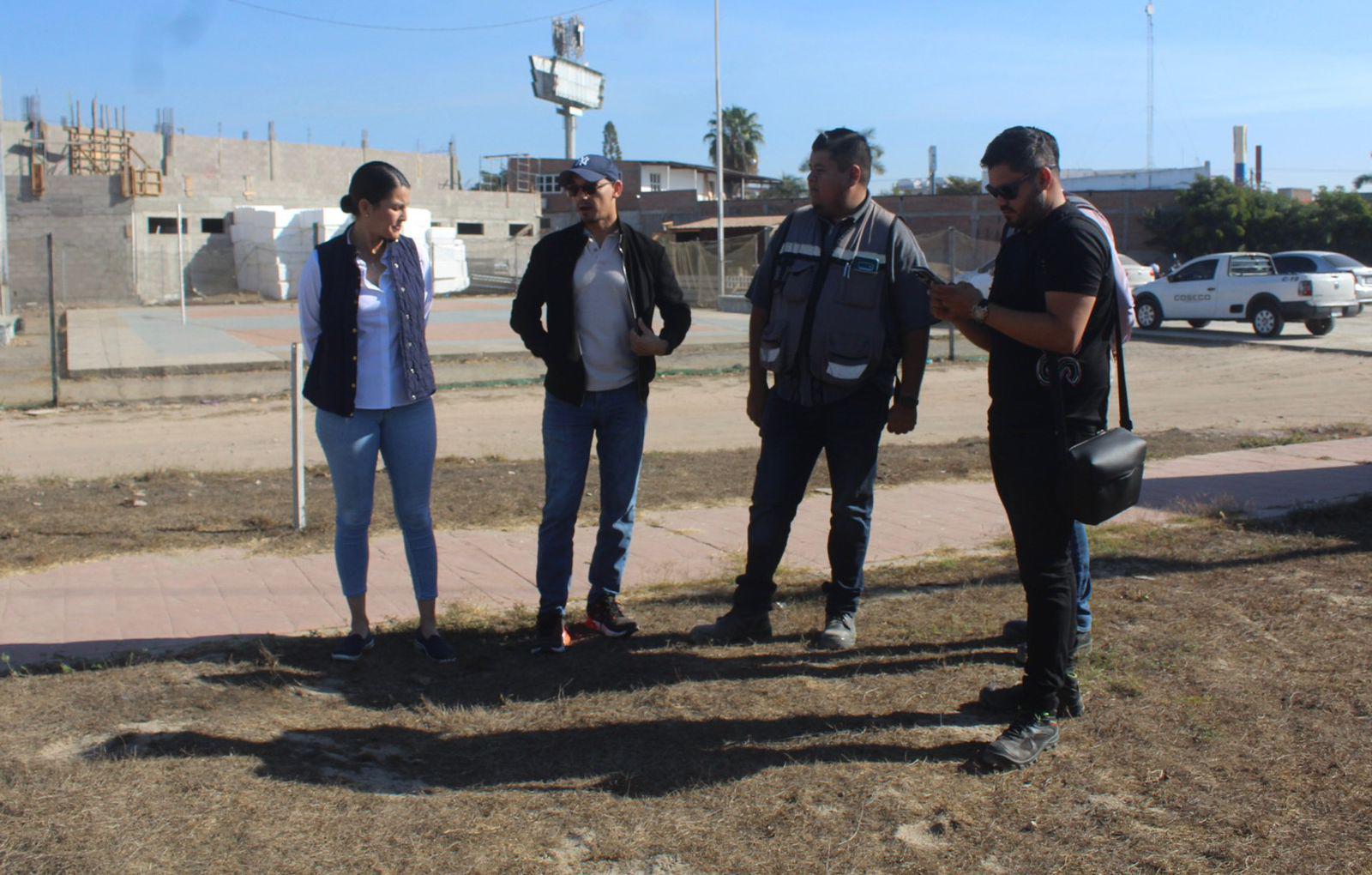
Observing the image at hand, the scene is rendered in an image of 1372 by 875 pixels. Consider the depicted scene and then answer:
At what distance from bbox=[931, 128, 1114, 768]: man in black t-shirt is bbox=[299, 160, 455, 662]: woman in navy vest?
2.02m

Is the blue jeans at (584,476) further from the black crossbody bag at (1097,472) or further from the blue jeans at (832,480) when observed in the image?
the black crossbody bag at (1097,472)

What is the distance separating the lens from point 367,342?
450 cm

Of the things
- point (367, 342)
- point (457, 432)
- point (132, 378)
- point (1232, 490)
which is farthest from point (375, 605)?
point (132, 378)

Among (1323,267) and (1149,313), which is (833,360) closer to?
(1149,313)

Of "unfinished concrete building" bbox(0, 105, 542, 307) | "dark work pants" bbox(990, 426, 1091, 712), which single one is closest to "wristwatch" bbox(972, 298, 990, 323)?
"dark work pants" bbox(990, 426, 1091, 712)

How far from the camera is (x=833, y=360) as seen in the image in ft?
14.8

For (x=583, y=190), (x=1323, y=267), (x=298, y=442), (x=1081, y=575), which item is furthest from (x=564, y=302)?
(x=1323, y=267)

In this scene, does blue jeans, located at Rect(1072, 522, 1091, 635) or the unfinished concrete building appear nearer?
blue jeans, located at Rect(1072, 522, 1091, 635)

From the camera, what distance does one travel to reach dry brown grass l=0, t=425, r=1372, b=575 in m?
6.50

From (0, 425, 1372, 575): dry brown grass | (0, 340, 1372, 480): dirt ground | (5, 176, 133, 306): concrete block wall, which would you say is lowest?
(0, 425, 1372, 575): dry brown grass

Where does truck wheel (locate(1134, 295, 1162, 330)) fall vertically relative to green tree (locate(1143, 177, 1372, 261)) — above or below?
below

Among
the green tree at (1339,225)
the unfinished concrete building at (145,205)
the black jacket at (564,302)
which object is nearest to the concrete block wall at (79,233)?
the unfinished concrete building at (145,205)

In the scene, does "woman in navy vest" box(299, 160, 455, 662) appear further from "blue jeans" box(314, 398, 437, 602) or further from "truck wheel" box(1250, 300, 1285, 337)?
"truck wheel" box(1250, 300, 1285, 337)

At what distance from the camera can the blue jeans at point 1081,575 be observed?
4371 mm
